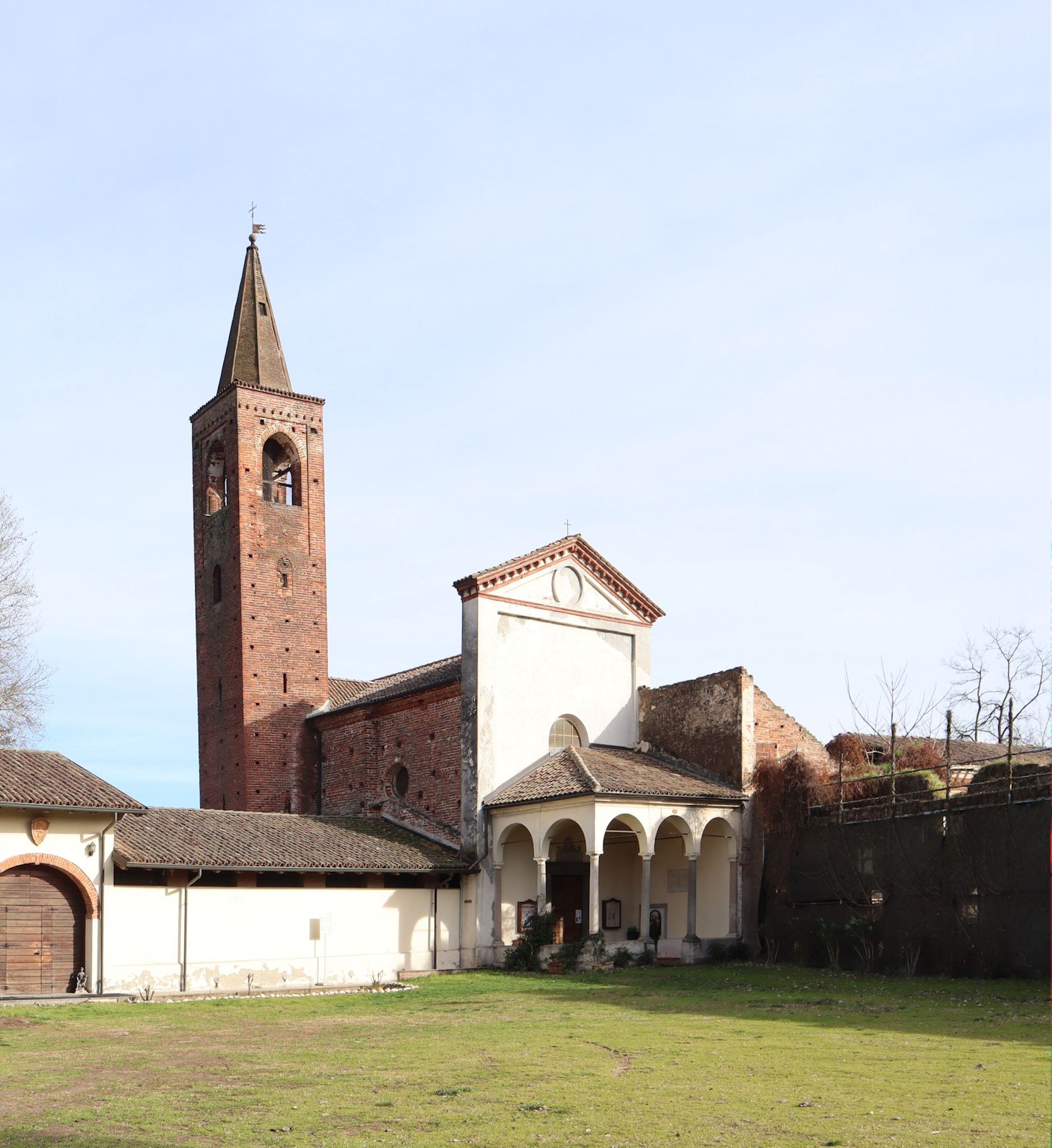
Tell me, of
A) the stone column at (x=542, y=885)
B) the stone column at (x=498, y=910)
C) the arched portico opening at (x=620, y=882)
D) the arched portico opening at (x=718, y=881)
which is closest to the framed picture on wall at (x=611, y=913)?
the arched portico opening at (x=620, y=882)

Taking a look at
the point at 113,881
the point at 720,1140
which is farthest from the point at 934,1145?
the point at 113,881

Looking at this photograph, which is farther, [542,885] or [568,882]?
[568,882]

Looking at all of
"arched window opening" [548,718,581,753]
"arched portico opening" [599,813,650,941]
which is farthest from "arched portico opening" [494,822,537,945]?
"arched window opening" [548,718,581,753]

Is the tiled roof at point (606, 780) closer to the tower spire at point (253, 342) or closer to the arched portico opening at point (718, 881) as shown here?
the arched portico opening at point (718, 881)

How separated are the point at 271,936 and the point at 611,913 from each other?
28.9 feet

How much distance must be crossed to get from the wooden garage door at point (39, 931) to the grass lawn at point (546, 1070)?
81.4 inches

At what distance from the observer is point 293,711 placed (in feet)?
116

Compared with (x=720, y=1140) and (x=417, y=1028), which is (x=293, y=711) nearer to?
(x=417, y=1028)

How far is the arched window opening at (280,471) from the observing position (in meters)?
37.0

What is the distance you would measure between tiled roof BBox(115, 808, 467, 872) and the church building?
2.7 inches

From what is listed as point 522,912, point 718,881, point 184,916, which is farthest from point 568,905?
point 184,916

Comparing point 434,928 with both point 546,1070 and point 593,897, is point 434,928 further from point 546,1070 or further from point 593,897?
point 546,1070

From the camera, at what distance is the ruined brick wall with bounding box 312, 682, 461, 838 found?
30766 millimetres

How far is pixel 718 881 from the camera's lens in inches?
1211
